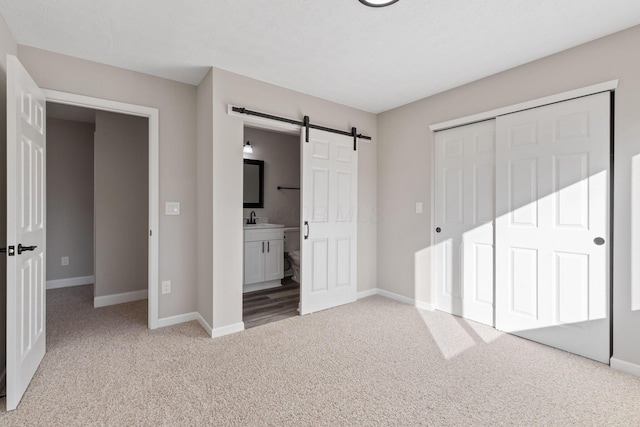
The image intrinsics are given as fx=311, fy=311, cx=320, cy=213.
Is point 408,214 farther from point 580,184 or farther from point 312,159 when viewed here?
point 580,184

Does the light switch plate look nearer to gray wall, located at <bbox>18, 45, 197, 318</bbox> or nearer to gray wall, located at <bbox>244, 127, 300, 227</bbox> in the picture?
gray wall, located at <bbox>18, 45, 197, 318</bbox>

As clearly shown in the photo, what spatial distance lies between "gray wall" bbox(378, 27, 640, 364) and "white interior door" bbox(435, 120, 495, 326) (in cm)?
14

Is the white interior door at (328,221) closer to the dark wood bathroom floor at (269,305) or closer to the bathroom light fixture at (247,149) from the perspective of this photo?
the dark wood bathroom floor at (269,305)

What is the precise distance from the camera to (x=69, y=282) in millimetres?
4566

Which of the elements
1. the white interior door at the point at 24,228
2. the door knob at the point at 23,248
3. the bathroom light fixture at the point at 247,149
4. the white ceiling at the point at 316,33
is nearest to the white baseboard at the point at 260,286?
the bathroom light fixture at the point at 247,149

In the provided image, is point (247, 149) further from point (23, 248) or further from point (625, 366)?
point (625, 366)

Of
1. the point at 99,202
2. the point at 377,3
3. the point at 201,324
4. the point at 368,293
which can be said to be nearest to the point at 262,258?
the point at 201,324

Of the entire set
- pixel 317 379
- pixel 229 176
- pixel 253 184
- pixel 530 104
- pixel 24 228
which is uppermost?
pixel 530 104

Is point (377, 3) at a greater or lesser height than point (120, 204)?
greater

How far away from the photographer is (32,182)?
2141mm

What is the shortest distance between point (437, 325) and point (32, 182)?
356 centimetres

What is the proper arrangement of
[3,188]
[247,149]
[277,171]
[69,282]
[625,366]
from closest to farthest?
[3,188], [625,366], [69,282], [247,149], [277,171]

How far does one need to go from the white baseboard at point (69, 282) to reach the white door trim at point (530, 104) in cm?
527

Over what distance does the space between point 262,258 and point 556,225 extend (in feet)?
11.0
